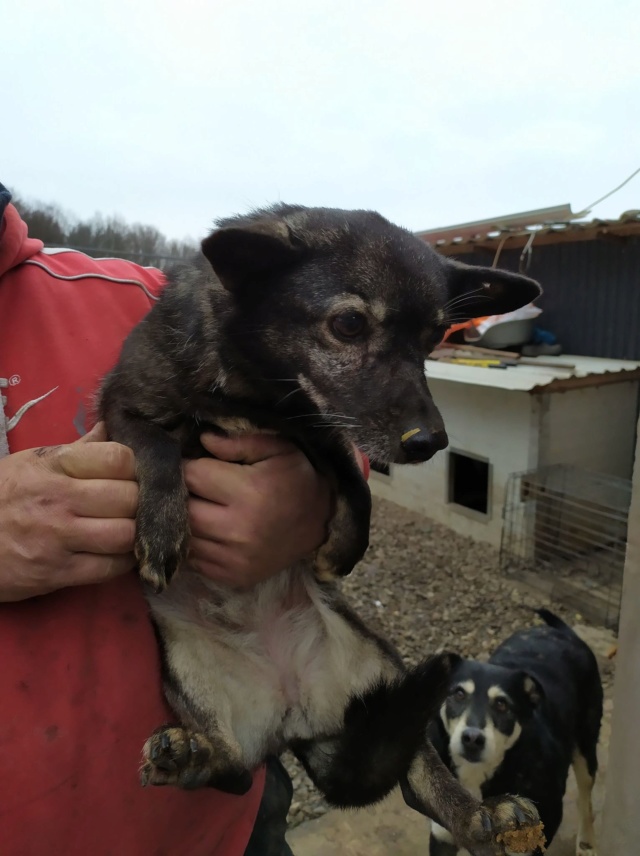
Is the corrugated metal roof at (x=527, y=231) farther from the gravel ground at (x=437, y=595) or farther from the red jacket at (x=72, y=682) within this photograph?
the red jacket at (x=72, y=682)

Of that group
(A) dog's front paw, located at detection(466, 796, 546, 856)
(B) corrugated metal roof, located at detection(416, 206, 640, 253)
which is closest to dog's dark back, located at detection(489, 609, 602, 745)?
(A) dog's front paw, located at detection(466, 796, 546, 856)

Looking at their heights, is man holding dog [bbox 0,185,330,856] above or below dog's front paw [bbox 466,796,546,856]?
A: above

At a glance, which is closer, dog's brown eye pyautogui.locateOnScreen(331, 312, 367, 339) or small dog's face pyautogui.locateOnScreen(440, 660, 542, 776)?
dog's brown eye pyautogui.locateOnScreen(331, 312, 367, 339)

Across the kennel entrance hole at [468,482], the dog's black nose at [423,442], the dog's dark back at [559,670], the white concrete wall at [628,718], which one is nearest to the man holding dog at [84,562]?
the dog's black nose at [423,442]

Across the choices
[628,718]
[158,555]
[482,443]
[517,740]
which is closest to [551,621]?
[517,740]

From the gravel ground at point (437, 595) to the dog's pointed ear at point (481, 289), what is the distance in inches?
108

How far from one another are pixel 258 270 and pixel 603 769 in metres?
3.54

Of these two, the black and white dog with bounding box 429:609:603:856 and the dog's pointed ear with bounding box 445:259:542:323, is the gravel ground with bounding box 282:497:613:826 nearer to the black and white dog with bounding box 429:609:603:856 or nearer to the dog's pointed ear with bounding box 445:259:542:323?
the black and white dog with bounding box 429:609:603:856

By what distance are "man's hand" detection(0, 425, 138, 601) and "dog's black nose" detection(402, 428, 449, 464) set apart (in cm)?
60

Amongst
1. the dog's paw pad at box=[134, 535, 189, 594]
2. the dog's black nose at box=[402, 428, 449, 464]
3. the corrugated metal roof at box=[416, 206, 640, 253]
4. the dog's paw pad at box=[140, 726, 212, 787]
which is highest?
the corrugated metal roof at box=[416, 206, 640, 253]

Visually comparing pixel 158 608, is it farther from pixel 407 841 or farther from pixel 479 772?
pixel 407 841

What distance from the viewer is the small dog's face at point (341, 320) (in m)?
1.35

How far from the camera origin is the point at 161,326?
1659 millimetres

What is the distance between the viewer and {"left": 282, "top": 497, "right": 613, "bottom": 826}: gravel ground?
14.0 ft
